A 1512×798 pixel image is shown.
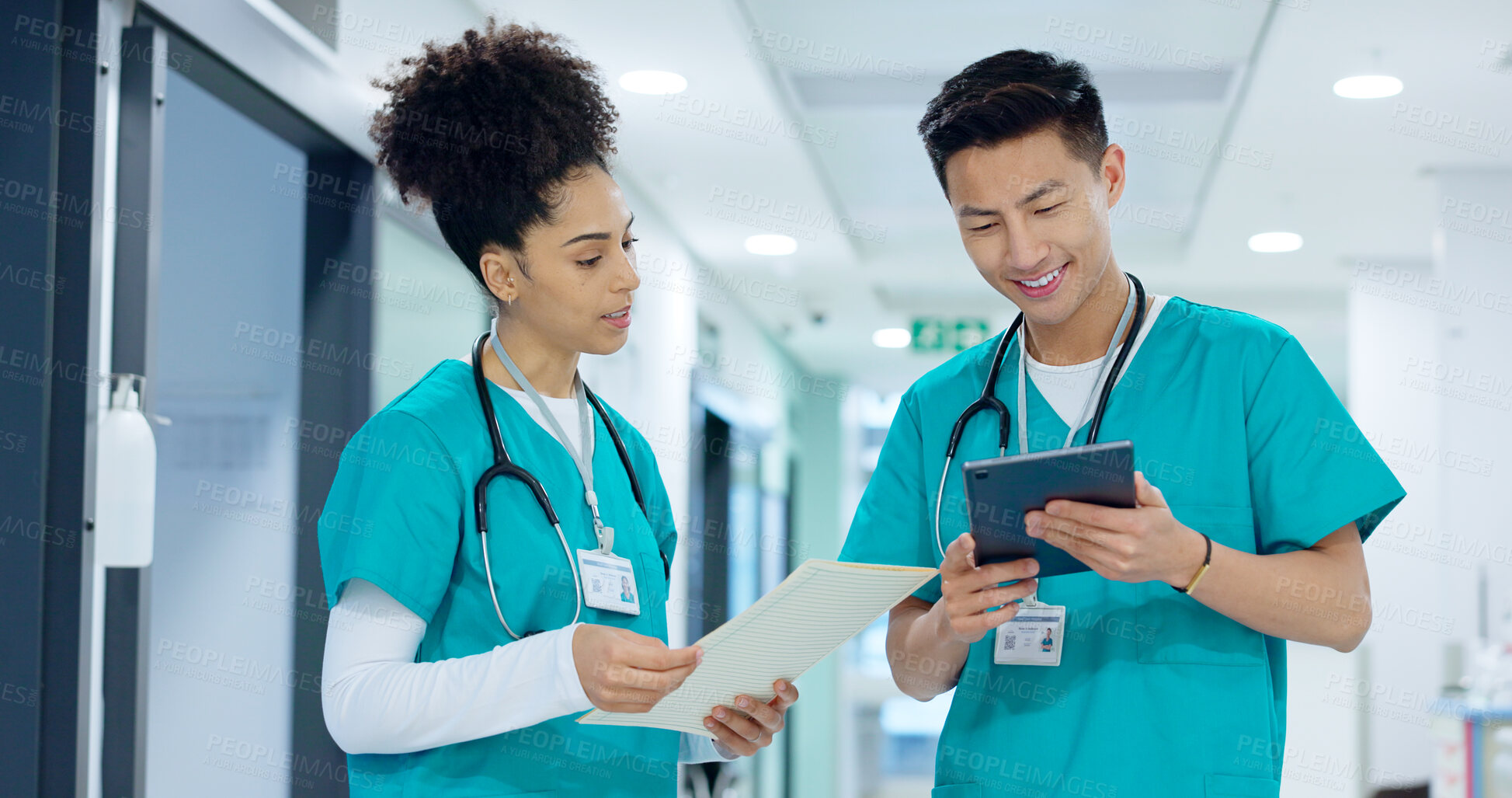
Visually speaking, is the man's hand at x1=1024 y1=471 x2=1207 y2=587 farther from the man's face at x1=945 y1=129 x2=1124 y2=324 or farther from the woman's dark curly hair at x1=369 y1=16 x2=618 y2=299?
the woman's dark curly hair at x1=369 y1=16 x2=618 y2=299

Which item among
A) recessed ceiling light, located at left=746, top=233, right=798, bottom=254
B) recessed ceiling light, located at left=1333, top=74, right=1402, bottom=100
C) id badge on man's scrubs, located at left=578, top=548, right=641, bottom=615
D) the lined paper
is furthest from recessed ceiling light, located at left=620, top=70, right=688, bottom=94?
the lined paper

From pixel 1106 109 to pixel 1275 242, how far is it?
1868 mm

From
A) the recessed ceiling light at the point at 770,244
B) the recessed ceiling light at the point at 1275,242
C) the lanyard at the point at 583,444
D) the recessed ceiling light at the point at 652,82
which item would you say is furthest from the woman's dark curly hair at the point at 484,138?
the recessed ceiling light at the point at 1275,242

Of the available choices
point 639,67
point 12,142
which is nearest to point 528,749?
point 12,142

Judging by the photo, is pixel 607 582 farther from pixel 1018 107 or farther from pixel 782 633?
pixel 1018 107

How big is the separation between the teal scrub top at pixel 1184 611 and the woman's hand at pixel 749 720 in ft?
0.73

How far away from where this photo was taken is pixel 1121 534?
1.21 m

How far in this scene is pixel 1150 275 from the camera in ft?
23.6

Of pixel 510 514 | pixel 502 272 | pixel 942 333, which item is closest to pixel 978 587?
pixel 510 514

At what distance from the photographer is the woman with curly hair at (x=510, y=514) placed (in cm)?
123

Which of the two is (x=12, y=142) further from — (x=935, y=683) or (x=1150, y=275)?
(x=1150, y=275)

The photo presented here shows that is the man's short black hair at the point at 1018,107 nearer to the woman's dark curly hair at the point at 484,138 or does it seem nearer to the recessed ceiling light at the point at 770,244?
the woman's dark curly hair at the point at 484,138

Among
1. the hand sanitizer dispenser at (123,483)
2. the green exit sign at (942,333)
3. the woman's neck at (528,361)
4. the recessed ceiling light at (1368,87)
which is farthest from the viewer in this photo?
the green exit sign at (942,333)

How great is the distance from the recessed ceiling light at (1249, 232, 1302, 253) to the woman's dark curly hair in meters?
5.38
